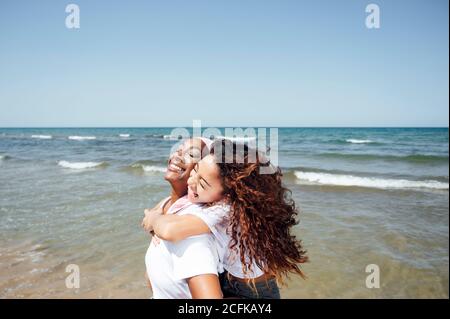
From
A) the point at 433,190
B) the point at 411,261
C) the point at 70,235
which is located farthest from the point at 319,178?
the point at 70,235

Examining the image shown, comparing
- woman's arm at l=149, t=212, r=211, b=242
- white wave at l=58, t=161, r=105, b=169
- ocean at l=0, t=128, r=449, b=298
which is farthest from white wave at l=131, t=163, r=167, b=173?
woman's arm at l=149, t=212, r=211, b=242

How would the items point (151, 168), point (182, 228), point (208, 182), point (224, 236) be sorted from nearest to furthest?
point (182, 228), point (224, 236), point (208, 182), point (151, 168)

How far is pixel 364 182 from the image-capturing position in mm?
13195

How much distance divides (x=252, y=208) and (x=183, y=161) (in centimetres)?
97

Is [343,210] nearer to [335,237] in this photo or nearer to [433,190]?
[335,237]

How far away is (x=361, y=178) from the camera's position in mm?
14055

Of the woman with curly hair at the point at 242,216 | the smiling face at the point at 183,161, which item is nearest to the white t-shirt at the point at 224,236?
the woman with curly hair at the point at 242,216

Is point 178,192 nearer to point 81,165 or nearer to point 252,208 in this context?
point 252,208

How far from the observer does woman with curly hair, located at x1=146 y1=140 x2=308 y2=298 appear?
188cm

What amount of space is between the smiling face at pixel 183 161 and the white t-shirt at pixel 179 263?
62cm

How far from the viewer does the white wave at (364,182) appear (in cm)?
1249

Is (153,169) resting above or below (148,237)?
above

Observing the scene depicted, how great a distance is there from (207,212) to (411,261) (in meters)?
5.41

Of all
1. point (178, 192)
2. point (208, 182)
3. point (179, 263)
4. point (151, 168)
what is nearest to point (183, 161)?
point (178, 192)
